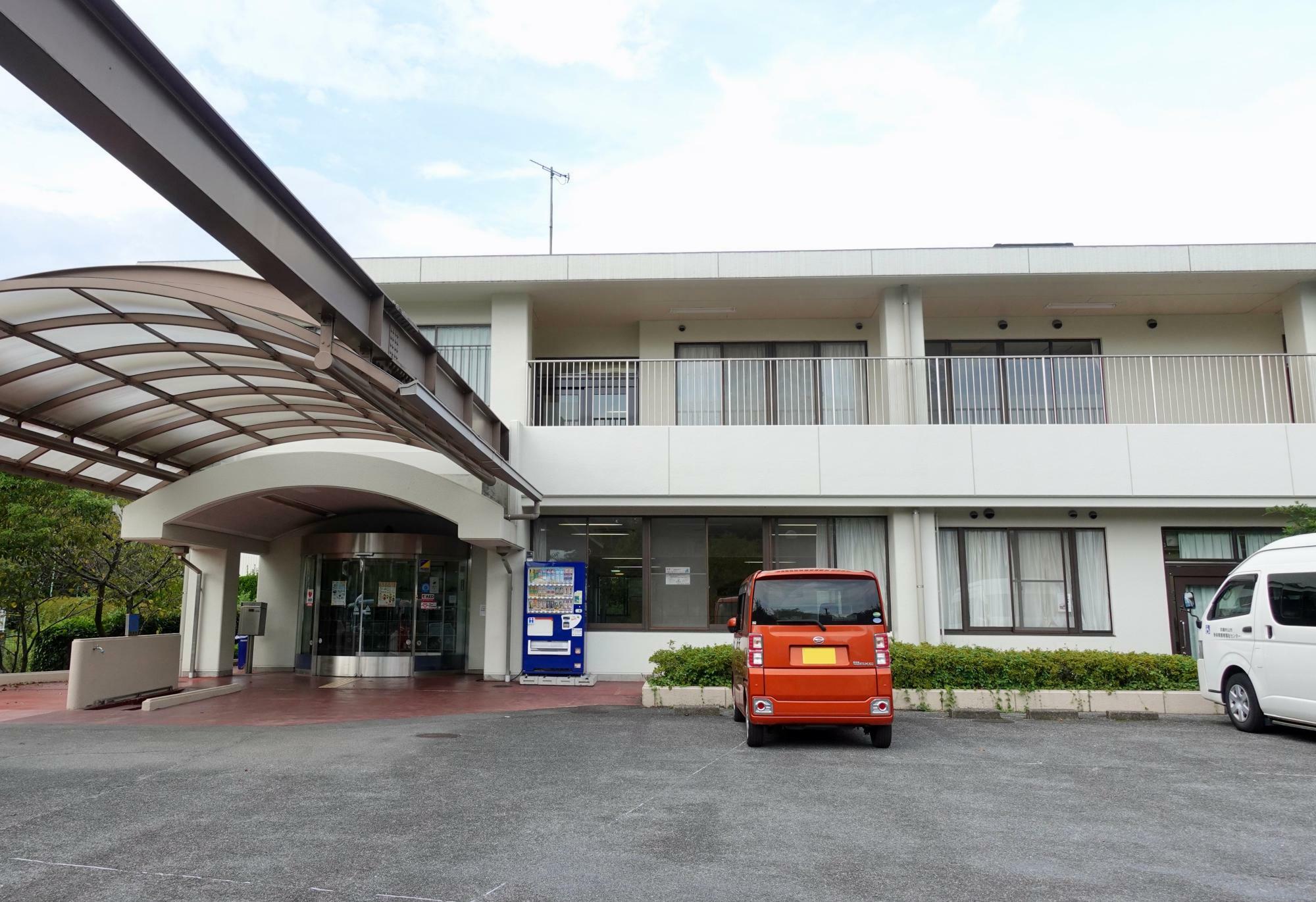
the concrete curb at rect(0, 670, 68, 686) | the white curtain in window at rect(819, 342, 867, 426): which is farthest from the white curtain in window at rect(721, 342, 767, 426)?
the concrete curb at rect(0, 670, 68, 686)

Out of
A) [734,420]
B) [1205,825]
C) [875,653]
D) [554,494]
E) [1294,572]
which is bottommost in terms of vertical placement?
[1205,825]

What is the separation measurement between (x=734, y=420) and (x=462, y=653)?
6.59 metres

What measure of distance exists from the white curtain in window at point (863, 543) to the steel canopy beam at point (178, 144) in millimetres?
9830

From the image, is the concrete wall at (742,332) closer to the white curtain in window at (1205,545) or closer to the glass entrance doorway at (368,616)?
the glass entrance doorway at (368,616)

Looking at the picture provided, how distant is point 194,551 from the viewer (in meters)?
16.8

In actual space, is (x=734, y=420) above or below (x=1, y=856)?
above

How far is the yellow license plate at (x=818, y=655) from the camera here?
30.2ft

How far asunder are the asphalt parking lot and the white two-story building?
498 centimetres

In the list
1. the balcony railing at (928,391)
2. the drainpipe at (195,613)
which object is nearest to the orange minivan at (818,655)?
the balcony railing at (928,391)

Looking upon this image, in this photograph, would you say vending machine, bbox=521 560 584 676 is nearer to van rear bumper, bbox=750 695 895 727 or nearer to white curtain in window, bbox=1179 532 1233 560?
van rear bumper, bbox=750 695 895 727

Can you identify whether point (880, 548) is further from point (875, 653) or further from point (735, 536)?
point (875, 653)

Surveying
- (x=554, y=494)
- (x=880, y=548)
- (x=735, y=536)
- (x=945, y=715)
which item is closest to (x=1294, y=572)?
(x=945, y=715)

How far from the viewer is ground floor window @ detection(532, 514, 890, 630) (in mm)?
15539

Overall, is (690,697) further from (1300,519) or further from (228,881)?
(1300,519)
